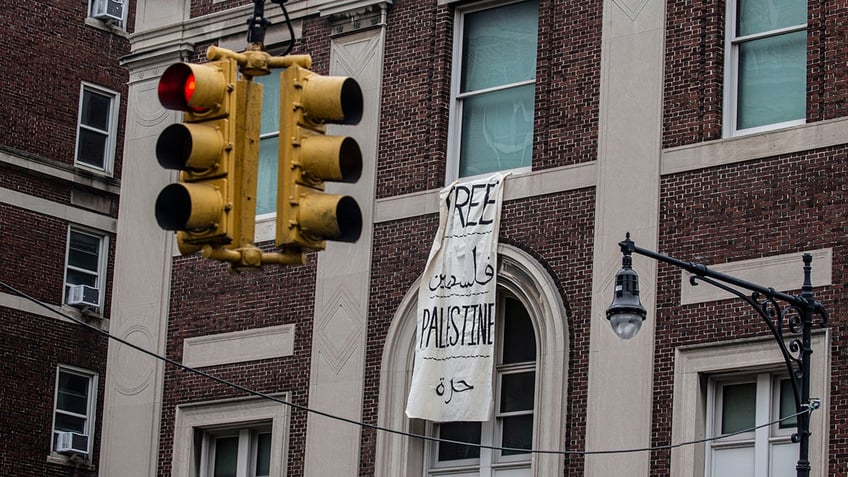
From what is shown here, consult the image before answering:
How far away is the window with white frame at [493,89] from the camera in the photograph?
82.8 feet

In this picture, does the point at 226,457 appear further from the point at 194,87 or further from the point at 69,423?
the point at 194,87

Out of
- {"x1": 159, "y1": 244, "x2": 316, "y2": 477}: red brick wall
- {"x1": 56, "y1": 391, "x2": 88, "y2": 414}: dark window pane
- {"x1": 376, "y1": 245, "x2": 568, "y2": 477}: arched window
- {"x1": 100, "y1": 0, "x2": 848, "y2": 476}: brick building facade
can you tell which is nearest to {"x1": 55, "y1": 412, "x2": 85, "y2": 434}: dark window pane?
{"x1": 56, "y1": 391, "x2": 88, "y2": 414}: dark window pane

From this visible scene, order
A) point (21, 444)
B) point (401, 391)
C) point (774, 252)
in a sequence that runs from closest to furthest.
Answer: point (774, 252) → point (401, 391) → point (21, 444)

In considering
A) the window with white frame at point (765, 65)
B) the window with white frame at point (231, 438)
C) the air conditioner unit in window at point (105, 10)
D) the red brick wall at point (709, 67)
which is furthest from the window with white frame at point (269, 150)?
the air conditioner unit in window at point (105, 10)

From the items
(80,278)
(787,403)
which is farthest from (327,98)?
(80,278)

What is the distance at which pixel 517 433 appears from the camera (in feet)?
80.0

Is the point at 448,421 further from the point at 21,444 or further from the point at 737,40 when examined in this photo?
the point at 21,444

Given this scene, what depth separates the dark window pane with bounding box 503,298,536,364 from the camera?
24562mm

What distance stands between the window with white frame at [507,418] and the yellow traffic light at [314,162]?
1245 centimetres

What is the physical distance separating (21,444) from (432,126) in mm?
15255

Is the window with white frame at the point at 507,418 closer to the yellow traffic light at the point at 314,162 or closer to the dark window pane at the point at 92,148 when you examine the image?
the yellow traffic light at the point at 314,162

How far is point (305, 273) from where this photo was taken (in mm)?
27094

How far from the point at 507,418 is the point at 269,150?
593cm

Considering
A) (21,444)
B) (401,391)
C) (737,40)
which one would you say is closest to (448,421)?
(401,391)
